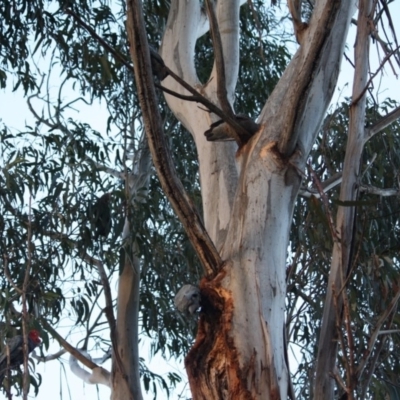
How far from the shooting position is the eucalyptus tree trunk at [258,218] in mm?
1594

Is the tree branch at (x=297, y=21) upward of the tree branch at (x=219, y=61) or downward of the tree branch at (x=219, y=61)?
upward

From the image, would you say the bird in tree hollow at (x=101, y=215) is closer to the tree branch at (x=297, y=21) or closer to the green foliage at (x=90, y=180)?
the green foliage at (x=90, y=180)

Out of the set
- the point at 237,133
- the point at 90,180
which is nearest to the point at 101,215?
the point at 90,180

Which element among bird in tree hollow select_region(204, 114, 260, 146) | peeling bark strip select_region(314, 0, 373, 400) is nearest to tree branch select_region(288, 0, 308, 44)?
peeling bark strip select_region(314, 0, 373, 400)

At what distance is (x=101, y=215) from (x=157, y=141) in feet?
7.05

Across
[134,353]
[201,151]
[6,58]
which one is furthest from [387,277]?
[6,58]

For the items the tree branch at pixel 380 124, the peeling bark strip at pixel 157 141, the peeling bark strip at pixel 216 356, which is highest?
the tree branch at pixel 380 124

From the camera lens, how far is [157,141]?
162 centimetres

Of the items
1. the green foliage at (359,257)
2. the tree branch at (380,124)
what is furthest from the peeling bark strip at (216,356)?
the green foliage at (359,257)

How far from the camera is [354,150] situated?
1959 millimetres

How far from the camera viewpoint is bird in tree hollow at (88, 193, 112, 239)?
3.71 meters

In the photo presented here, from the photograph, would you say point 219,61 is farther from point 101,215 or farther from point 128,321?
point 128,321

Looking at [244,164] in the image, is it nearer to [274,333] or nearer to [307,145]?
[307,145]

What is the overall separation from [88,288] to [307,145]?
7.85 ft
